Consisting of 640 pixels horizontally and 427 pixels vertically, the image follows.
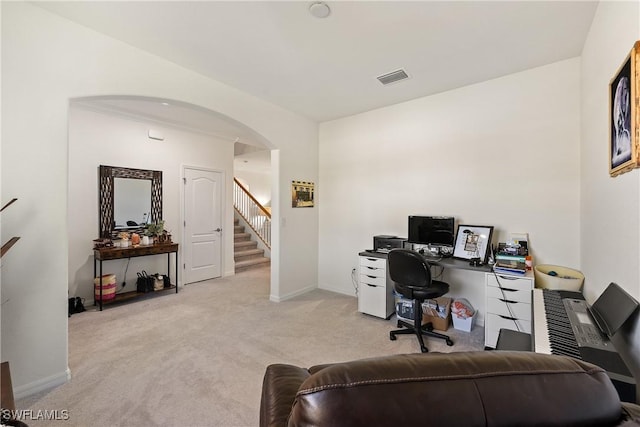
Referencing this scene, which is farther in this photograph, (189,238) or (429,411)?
(189,238)

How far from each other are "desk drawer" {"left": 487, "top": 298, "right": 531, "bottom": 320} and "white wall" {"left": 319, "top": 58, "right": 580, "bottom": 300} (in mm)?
736

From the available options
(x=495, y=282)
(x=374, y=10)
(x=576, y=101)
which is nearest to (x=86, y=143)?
(x=374, y=10)

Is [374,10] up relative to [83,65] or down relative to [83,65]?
up

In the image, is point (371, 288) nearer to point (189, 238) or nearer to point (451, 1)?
point (451, 1)

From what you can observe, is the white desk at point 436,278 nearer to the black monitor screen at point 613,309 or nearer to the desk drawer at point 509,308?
the desk drawer at point 509,308

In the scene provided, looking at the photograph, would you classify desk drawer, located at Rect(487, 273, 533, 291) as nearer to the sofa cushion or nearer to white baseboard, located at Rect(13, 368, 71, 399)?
the sofa cushion

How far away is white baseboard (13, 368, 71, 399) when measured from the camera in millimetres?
1901

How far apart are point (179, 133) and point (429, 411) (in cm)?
531

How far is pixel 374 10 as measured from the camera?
1.97 metres

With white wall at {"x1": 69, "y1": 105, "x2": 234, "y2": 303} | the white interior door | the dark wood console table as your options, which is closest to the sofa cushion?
the dark wood console table

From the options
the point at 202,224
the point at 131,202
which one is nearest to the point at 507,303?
the point at 202,224

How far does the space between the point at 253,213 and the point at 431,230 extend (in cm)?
550

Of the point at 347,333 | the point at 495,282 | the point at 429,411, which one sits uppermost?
the point at 429,411

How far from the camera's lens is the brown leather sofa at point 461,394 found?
1.70ft
